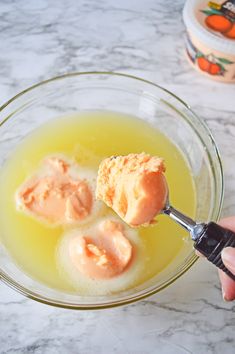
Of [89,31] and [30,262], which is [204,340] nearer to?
[30,262]

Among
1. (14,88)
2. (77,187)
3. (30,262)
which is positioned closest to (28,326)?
(30,262)

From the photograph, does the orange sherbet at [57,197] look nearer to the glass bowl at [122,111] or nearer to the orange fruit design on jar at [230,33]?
the glass bowl at [122,111]

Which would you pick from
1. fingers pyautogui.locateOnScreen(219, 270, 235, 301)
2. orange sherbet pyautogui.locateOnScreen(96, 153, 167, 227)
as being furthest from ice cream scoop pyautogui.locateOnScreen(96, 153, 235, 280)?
fingers pyautogui.locateOnScreen(219, 270, 235, 301)

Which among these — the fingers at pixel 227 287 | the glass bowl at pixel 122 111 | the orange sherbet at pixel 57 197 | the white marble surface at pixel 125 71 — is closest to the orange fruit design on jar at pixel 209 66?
the white marble surface at pixel 125 71

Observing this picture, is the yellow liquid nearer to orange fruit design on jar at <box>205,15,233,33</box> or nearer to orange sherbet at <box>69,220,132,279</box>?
orange sherbet at <box>69,220,132,279</box>

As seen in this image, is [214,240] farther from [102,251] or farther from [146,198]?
[102,251]

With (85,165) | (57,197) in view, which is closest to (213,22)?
(85,165)
